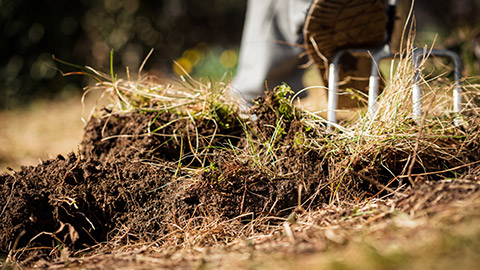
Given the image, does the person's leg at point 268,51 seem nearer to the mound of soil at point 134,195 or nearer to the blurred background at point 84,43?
the mound of soil at point 134,195

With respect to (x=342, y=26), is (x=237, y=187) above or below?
below

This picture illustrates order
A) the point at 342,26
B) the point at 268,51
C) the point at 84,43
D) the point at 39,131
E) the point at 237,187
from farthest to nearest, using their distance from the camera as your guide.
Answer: the point at 84,43, the point at 39,131, the point at 268,51, the point at 342,26, the point at 237,187

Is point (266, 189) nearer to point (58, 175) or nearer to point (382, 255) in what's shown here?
point (382, 255)

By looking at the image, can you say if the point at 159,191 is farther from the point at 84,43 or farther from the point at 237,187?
the point at 84,43

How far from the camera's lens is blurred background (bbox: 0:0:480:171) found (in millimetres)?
3488

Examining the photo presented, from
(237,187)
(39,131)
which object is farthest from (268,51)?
(39,131)

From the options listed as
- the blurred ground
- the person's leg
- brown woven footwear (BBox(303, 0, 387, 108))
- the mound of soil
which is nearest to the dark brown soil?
the mound of soil

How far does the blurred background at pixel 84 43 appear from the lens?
3488 mm

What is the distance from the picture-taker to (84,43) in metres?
4.66

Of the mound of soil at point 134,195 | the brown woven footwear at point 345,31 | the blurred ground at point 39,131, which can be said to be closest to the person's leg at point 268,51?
the brown woven footwear at point 345,31

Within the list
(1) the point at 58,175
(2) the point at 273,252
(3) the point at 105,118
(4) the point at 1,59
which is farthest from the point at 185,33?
(2) the point at 273,252

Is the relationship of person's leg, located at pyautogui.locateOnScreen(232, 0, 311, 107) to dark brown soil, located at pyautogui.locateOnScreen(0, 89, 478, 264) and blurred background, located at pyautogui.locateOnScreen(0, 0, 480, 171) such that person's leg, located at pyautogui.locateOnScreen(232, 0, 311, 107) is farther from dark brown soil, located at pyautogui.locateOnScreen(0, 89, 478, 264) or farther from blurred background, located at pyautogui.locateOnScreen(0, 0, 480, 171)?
blurred background, located at pyautogui.locateOnScreen(0, 0, 480, 171)

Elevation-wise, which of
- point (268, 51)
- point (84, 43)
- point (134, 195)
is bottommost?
point (134, 195)

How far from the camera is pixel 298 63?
7.56 ft
